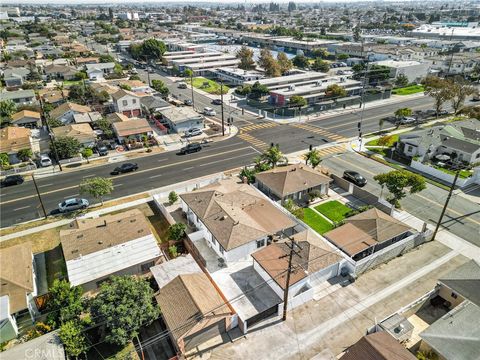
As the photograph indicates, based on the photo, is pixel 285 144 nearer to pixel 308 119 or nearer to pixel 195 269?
pixel 308 119

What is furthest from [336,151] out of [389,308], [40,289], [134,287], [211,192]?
[40,289]

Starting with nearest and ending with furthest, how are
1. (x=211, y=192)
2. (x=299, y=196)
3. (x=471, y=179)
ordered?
1. (x=211, y=192)
2. (x=299, y=196)
3. (x=471, y=179)

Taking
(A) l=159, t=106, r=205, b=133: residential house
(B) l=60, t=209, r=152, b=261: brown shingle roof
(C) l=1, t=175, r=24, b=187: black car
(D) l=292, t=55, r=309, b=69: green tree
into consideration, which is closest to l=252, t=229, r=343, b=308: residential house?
(B) l=60, t=209, r=152, b=261: brown shingle roof

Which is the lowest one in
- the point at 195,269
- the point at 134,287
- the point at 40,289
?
the point at 40,289

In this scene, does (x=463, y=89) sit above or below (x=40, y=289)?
above

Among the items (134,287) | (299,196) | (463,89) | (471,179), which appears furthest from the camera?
(463,89)

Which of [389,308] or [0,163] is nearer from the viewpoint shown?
[389,308]
